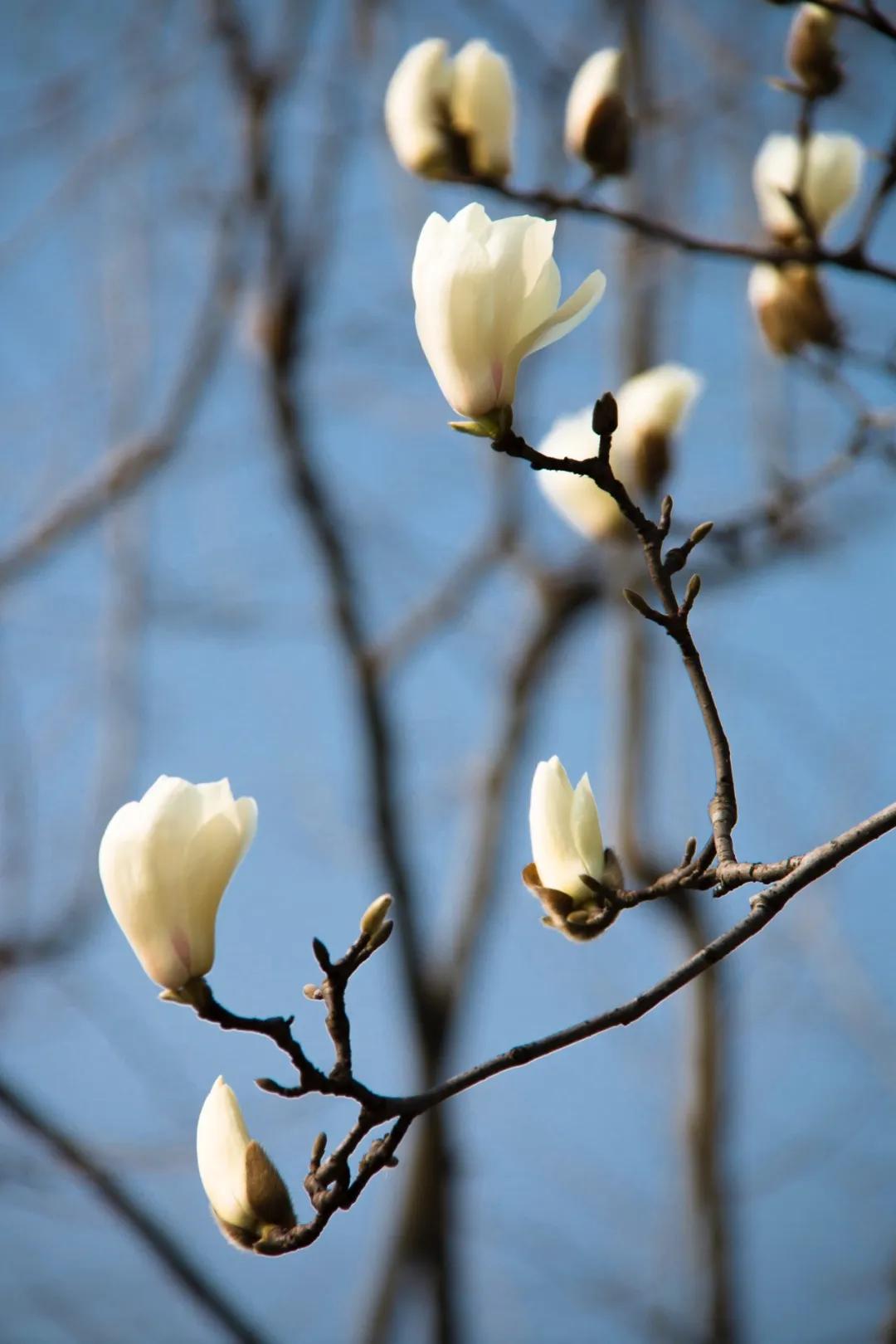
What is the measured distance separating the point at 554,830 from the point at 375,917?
0.10 meters

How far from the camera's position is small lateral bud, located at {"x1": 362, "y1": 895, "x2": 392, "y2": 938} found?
0.57 metres

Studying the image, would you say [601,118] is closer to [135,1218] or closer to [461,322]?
[461,322]

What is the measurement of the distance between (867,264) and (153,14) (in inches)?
67.3

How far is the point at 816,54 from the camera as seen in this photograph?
1.00m

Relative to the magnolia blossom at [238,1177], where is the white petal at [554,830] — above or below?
above

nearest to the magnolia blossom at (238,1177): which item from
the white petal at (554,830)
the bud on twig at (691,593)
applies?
the white petal at (554,830)

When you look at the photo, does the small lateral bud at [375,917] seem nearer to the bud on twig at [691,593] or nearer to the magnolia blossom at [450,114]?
the bud on twig at [691,593]

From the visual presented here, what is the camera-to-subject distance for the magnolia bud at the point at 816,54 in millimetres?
1001

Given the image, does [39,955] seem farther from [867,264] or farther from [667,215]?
[667,215]

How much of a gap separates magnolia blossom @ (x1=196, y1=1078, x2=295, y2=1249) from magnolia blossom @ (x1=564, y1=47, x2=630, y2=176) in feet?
2.57

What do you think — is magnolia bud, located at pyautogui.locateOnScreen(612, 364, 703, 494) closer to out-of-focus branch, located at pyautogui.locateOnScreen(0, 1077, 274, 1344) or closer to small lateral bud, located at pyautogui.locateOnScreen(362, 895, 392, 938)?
small lateral bud, located at pyautogui.locateOnScreen(362, 895, 392, 938)

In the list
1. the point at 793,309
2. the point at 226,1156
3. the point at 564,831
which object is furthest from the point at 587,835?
the point at 793,309

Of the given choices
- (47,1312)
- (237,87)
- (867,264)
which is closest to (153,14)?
(237,87)

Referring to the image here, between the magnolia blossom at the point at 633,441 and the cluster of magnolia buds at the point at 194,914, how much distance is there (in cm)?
42
